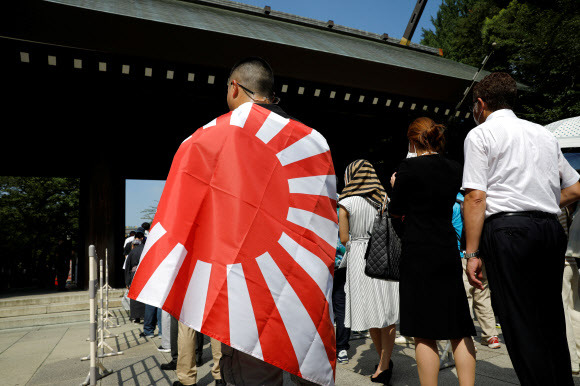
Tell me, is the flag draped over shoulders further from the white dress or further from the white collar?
the white dress

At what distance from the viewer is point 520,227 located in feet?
5.80

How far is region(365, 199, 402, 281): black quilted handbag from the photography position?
2641mm

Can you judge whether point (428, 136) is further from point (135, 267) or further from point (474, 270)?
point (135, 267)

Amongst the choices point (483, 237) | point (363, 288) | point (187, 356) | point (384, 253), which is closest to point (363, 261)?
point (363, 288)

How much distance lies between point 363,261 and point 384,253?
62cm

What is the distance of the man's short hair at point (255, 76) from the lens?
5.42 feet

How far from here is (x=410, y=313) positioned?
2.09 meters

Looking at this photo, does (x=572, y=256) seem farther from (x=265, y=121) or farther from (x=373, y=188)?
(x=265, y=121)

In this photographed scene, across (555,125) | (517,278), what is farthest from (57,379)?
(555,125)

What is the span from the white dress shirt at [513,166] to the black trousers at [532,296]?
0.10 meters

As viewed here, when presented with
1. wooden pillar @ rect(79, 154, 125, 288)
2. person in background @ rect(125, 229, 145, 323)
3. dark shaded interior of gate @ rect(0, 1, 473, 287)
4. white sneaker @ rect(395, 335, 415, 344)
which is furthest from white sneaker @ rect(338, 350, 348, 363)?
wooden pillar @ rect(79, 154, 125, 288)

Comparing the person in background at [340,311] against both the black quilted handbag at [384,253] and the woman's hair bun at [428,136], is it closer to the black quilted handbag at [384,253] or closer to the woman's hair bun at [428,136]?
the black quilted handbag at [384,253]

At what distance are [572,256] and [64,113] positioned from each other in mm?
7574

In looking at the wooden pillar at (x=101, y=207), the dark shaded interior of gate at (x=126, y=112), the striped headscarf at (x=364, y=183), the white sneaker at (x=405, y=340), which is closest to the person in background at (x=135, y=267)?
the wooden pillar at (x=101, y=207)
